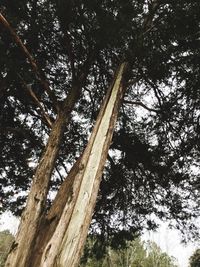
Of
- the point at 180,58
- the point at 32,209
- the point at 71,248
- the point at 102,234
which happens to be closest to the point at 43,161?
the point at 32,209

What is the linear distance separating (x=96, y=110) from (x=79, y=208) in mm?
4554

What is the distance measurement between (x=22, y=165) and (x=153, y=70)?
4.14 meters

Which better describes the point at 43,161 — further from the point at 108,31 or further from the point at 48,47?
the point at 48,47

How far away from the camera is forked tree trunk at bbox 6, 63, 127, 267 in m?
3.68

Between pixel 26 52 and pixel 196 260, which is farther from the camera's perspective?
pixel 196 260

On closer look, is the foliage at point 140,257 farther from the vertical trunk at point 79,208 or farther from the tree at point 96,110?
the vertical trunk at point 79,208

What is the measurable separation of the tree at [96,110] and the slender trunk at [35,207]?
2cm

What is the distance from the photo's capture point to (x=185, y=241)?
7828 mm

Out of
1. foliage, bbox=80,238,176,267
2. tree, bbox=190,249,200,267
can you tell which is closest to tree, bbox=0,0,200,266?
tree, bbox=190,249,200,267

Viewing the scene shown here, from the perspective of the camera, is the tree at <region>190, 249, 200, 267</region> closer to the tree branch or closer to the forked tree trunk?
the tree branch

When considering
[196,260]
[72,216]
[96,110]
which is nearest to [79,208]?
[72,216]

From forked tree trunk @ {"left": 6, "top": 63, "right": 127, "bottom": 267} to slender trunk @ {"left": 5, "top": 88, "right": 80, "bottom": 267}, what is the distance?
0.02 m

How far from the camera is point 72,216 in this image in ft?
12.9

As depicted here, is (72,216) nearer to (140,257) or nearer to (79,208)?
(79,208)
